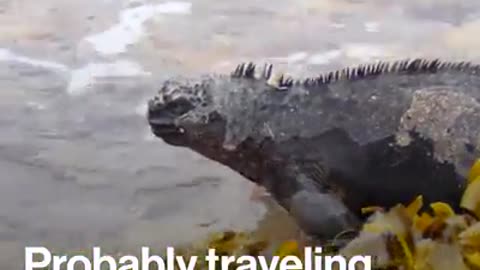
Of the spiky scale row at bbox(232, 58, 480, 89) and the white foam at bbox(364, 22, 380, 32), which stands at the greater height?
the white foam at bbox(364, 22, 380, 32)

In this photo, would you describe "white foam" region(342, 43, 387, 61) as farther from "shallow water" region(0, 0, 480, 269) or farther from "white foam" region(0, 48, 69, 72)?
"white foam" region(0, 48, 69, 72)

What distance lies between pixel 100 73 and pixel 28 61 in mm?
118

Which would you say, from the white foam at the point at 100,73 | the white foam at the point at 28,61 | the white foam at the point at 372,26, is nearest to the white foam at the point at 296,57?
the white foam at the point at 372,26

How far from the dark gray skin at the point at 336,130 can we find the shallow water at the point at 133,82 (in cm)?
3

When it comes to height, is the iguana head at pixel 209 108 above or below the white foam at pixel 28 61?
below

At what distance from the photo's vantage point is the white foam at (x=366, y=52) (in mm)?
1539

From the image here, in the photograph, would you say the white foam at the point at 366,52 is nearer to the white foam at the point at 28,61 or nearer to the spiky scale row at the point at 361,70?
the spiky scale row at the point at 361,70

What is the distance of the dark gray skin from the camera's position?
4.85 feet

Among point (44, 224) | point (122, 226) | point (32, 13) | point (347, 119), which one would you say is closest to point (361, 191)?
point (347, 119)

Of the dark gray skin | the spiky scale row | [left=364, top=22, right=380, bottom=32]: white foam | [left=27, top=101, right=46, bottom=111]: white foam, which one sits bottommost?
the dark gray skin

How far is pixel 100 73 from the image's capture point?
1534 mm

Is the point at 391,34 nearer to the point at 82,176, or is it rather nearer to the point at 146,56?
the point at 146,56

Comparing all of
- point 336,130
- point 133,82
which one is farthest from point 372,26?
point 133,82

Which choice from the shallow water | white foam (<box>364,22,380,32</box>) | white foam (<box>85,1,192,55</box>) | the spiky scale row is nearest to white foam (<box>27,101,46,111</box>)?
the shallow water
